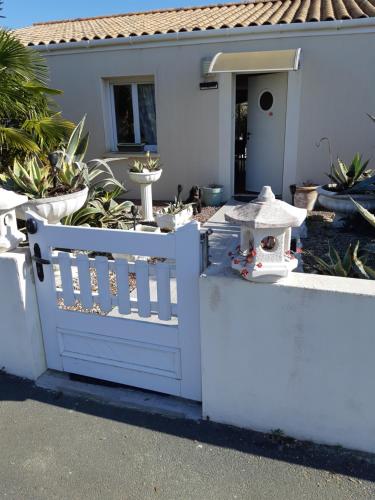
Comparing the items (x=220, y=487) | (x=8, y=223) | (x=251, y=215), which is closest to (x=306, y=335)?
(x=251, y=215)

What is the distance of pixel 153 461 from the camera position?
2.39 metres

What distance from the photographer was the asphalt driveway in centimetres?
220

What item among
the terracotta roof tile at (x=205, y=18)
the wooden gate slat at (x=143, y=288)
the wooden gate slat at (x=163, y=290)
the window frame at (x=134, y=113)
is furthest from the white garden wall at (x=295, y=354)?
the window frame at (x=134, y=113)

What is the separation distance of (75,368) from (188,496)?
4.41ft

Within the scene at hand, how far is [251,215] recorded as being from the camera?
7.50ft

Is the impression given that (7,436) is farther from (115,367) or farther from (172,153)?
(172,153)

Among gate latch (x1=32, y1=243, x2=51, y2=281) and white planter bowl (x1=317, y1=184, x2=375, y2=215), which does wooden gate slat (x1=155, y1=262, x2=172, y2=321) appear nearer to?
gate latch (x1=32, y1=243, x2=51, y2=281)

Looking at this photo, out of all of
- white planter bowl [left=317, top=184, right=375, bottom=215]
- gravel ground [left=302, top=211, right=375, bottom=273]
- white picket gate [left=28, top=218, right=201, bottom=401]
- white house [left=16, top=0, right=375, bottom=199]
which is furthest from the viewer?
white house [left=16, top=0, right=375, bottom=199]

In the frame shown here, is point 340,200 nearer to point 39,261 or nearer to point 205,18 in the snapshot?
point 39,261

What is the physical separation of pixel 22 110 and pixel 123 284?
383 cm

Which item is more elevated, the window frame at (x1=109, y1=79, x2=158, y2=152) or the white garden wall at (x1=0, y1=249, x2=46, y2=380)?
the window frame at (x1=109, y1=79, x2=158, y2=152)

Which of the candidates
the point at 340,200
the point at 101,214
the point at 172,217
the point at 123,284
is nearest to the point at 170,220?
the point at 172,217

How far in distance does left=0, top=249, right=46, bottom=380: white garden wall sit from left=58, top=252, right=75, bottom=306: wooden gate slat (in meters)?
0.26

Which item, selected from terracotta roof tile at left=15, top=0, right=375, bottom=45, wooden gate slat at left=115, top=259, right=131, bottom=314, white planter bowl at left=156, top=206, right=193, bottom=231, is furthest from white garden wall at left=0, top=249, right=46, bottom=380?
terracotta roof tile at left=15, top=0, right=375, bottom=45
